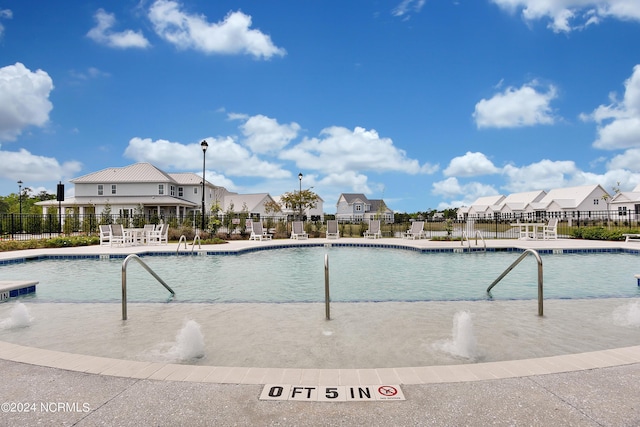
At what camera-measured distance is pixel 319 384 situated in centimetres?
289

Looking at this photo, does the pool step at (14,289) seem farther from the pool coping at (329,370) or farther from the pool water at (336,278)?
the pool coping at (329,370)

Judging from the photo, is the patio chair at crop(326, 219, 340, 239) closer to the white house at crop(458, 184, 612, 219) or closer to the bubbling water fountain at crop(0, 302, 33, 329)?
the bubbling water fountain at crop(0, 302, 33, 329)

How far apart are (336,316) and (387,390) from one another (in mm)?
2657

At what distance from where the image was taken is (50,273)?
33.9ft

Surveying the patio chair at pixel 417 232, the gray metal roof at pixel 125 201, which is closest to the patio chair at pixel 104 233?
the patio chair at pixel 417 232

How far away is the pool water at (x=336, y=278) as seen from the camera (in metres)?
7.22

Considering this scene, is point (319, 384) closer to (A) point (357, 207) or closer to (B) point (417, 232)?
(B) point (417, 232)

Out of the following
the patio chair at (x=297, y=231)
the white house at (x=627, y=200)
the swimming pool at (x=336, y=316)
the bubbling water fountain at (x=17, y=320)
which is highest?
the white house at (x=627, y=200)

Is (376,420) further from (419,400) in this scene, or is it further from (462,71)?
(462,71)

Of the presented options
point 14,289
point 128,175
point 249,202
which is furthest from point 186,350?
point 249,202

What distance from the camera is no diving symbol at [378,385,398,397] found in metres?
2.72

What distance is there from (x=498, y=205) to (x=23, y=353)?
256 feet

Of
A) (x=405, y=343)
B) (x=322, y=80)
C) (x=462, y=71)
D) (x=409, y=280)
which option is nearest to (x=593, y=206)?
(x=462, y=71)

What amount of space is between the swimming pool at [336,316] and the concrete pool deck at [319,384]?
2.03 ft
